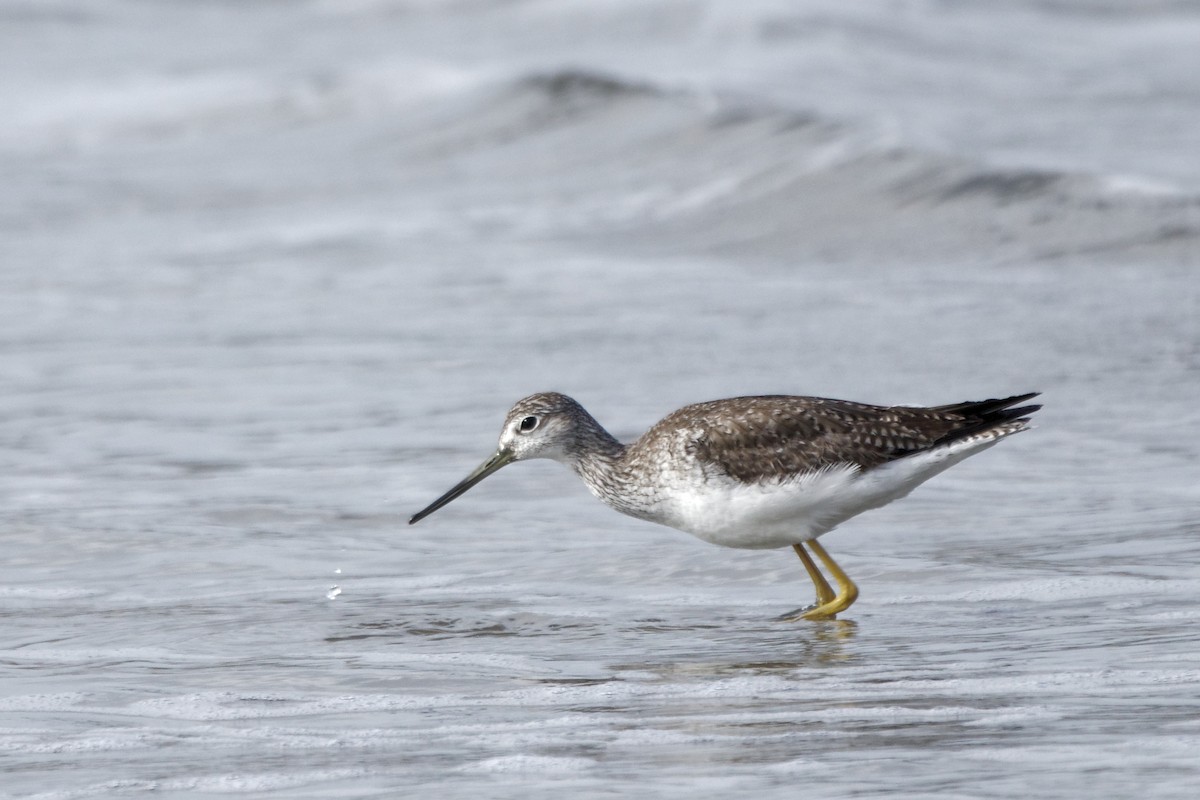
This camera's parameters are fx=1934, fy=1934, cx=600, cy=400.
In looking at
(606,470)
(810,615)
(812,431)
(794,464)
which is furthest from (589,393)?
(810,615)

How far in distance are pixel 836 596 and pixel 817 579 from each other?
127mm

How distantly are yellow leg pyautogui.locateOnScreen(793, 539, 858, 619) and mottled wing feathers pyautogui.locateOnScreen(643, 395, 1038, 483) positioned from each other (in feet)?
1.43

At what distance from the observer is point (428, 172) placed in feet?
70.8

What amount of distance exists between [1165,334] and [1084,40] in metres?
14.6

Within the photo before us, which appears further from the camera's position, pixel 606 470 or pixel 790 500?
pixel 606 470

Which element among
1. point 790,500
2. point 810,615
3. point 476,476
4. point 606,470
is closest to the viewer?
point 810,615

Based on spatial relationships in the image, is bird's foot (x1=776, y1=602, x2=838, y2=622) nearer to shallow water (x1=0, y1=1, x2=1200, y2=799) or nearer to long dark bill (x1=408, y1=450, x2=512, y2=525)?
shallow water (x1=0, y1=1, x2=1200, y2=799)

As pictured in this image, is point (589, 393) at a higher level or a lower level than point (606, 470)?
lower

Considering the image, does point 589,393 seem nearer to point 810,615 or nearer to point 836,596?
point 836,596

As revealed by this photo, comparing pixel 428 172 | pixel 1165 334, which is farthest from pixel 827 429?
pixel 428 172

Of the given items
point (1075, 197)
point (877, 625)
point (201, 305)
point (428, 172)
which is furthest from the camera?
point (428, 172)

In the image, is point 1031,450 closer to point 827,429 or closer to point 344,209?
point 827,429

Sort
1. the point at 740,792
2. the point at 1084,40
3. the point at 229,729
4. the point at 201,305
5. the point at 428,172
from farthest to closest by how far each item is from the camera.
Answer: the point at 1084,40 < the point at 428,172 < the point at 201,305 < the point at 229,729 < the point at 740,792

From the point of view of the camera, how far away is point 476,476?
28.5 ft
